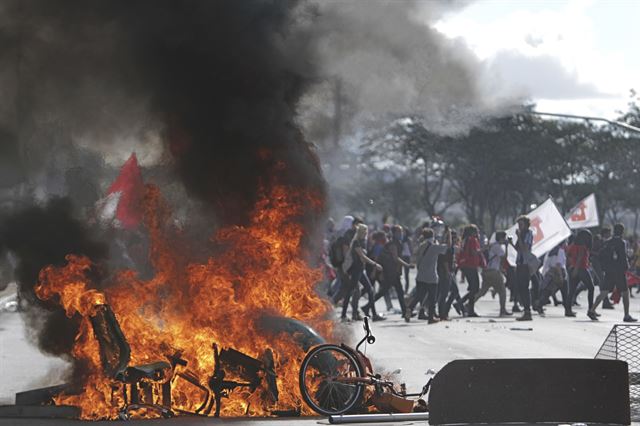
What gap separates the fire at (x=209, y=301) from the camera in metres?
9.78

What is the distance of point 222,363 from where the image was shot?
9562 millimetres

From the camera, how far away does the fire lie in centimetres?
978

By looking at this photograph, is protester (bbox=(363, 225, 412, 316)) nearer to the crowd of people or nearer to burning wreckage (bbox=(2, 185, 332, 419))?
the crowd of people

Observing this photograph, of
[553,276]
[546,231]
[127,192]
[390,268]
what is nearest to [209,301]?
[127,192]

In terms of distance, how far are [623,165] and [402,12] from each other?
46183 millimetres

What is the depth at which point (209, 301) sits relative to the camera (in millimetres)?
10211

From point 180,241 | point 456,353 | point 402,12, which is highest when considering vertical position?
point 402,12

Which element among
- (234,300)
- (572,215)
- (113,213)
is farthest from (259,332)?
(572,215)

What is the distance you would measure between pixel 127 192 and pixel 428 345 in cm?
426

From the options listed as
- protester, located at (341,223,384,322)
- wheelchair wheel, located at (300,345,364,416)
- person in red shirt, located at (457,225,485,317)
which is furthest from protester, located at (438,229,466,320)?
wheelchair wheel, located at (300,345,364,416)

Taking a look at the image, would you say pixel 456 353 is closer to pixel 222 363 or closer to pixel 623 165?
pixel 222 363

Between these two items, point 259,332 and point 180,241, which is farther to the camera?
point 180,241

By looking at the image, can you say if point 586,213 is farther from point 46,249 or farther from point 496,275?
point 46,249

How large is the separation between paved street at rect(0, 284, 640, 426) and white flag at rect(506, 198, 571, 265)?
173 cm
